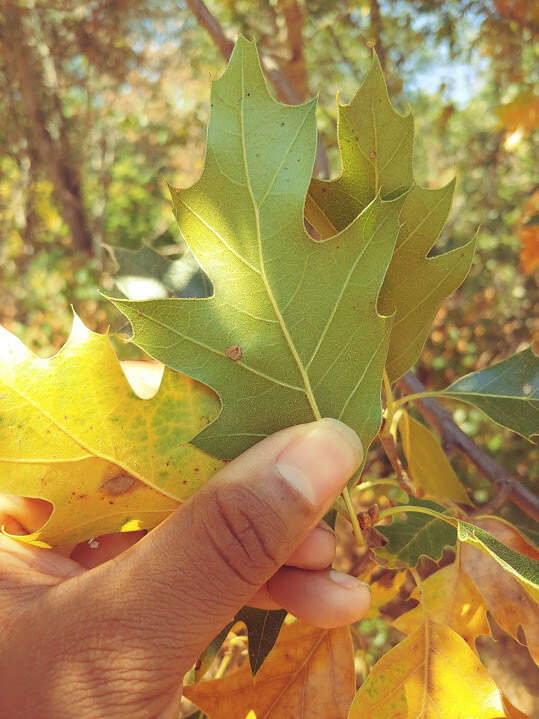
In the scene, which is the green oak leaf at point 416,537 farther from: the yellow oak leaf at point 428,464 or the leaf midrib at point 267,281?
the leaf midrib at point 267,281

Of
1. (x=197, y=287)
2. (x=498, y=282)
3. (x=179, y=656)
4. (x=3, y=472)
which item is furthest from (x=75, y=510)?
(x=498, y=282)

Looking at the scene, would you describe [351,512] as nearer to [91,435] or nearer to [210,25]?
[91,435]

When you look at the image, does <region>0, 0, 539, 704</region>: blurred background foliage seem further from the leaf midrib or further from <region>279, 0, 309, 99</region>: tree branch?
the leaf midrib

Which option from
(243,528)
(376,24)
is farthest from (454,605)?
(376,24)

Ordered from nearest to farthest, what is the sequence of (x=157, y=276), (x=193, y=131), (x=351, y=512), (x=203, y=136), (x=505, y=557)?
1. (x=505, y=557)
2. (x=351, y=512)
3. (x=157, y=276)
4. (x=203, y=136)
5. (x=193, y=131)

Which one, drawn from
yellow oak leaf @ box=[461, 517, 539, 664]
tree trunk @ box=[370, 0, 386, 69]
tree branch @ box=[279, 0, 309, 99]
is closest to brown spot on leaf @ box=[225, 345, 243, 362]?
yellow oak leaf @ box=[461, 517, 539, 664]

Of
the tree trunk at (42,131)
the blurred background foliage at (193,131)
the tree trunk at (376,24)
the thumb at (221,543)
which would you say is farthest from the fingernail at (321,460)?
the tree trunk at (42,131)
